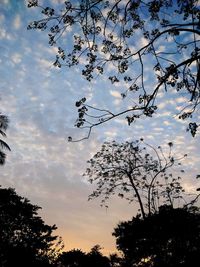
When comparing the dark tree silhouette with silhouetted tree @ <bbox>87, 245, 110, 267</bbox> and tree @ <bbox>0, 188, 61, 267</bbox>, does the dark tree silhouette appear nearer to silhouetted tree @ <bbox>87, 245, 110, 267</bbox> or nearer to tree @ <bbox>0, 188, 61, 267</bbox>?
silhouetted tree @ <bbox>87, 245, 110, 267</bbox>

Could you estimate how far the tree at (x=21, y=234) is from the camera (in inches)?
1666

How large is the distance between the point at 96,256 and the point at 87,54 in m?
58.2

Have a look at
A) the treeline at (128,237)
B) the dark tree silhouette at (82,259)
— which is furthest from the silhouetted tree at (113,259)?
the treeline at (128,237)

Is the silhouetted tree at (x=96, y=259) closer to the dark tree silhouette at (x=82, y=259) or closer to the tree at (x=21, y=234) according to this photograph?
the dark tree silhouette at (x=82, y=259)

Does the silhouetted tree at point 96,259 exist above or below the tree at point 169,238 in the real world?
above

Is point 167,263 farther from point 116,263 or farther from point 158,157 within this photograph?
point 116,263

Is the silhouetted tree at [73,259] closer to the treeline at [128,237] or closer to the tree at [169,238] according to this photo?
the treeline at [128,237]

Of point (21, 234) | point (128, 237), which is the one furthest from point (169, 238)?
point (21, 234)

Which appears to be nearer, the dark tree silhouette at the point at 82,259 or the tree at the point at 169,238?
the tree at the point at 169,238

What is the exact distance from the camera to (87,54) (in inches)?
473

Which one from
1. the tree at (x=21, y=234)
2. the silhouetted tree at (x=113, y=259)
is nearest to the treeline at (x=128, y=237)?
the tree at (x=21, y=234)

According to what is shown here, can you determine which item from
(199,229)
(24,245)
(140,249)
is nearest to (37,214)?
(24,245)

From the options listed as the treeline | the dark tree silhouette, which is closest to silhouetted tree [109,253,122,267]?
the dark tree silhouette

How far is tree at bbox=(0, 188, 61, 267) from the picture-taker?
1666 inches
